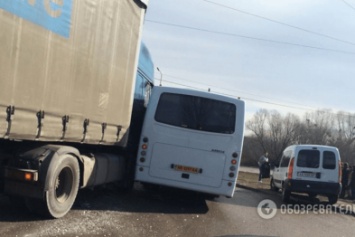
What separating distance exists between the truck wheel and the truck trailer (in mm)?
16

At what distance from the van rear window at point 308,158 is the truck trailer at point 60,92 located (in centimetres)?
697

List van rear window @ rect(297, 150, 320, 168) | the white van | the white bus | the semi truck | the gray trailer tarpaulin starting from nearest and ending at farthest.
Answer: the gray trailer tarpaulin, the semi truck, the white bus, the white van, van rear window @ rect(297, 150, 320, 168)

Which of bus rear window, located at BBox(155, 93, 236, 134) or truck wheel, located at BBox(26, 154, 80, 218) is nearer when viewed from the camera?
truck wheel, located at BBox(26, 154, 80, 218)

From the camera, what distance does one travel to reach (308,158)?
48.5 ft

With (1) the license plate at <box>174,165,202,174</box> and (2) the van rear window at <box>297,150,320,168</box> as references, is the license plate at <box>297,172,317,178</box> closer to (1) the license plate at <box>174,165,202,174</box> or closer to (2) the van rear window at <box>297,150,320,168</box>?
(2) the van rear window at <box>297,150,320,168</box>

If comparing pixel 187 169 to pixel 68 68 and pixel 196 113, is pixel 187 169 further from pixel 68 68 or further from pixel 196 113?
pixel 68 68

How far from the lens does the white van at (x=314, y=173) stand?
47.3 ft

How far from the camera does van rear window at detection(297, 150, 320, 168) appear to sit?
48.1ft

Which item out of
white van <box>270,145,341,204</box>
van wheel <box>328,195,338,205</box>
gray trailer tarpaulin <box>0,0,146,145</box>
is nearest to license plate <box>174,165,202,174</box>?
gray trailer tarpaulin <box>0,0,146,145</box>

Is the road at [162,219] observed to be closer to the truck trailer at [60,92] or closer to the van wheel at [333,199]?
the truck trailer at [60,92]

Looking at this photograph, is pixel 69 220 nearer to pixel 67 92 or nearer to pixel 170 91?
pixel 67 92

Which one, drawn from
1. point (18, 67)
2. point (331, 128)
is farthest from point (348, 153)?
point (18, 67)

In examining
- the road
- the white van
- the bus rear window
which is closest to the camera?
the road

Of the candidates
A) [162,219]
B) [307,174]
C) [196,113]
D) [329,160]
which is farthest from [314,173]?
[162,219]
